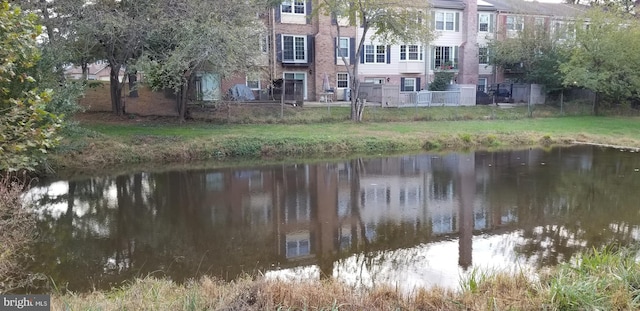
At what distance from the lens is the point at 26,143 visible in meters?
6.23

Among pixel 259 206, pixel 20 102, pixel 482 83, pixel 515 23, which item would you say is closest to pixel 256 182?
pixel 259 206

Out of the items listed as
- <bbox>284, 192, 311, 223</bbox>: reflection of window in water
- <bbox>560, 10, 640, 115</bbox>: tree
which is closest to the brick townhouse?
<bbox>560, 10, 640, 115</bbox>: tree

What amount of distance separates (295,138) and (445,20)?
21.7 metres

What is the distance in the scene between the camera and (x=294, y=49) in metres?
35.1

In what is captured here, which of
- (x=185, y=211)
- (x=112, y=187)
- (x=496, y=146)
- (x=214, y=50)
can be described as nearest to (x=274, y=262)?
(x=185, y=211)

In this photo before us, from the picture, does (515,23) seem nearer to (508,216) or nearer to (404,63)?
(404,63)

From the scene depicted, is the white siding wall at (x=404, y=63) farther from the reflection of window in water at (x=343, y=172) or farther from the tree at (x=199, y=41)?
the reflection of window in water at (x=343, y=172)

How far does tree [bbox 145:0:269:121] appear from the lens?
20.2 meters

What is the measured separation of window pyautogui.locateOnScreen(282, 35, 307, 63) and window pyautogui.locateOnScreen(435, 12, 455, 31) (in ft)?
35.8

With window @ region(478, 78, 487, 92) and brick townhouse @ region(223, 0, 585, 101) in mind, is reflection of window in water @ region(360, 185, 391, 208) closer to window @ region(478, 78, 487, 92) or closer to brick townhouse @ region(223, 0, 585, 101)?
brick townhouse @ region(223, 0, 585, 101)

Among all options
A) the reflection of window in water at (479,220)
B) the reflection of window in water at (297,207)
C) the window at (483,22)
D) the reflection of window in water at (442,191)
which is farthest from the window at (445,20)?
the reflection of window in water at (479,220)

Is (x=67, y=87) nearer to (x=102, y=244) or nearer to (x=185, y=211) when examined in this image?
(x=185, y=211)

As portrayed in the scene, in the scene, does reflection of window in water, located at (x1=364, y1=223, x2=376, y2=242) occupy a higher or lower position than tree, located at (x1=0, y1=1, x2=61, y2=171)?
lower

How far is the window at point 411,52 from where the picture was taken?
39.2m
